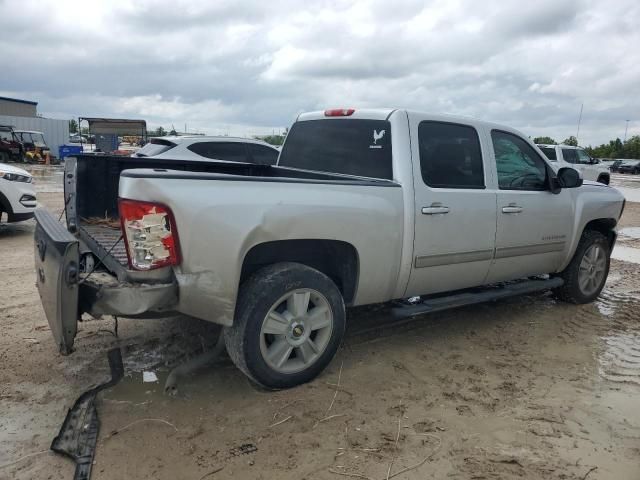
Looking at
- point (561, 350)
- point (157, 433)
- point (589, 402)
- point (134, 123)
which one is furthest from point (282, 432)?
point (134, 123)

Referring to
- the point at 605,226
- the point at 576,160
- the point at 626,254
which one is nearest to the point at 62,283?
the point at 605,226

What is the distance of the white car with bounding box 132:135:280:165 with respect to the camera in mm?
8945

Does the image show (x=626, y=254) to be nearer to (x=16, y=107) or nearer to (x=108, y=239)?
(x=108, y=239)

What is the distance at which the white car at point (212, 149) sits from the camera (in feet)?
29.3

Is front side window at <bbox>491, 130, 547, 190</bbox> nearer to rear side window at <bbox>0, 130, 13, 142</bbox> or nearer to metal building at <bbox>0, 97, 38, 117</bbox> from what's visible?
rear side window at <bbox>0, 130, 13, 142</bbox>

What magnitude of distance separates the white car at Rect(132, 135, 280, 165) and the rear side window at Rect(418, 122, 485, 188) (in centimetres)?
478

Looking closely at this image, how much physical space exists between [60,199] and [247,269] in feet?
40.0

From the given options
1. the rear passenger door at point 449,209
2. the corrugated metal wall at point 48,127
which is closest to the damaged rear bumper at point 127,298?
the rear passenger door at point 449,209

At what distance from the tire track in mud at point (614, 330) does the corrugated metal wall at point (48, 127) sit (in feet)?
129

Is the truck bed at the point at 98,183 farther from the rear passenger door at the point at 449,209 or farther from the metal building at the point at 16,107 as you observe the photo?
the metal building at the point at 16,107

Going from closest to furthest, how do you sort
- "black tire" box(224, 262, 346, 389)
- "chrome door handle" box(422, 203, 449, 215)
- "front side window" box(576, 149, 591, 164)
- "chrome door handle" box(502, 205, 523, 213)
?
"black tire" box(224, 262, 346, 389)
"chrome door handle" box(422, 203, 449, 215)
"chrome door handle" box(502, 205, 523, 213)
"front side window" box(576, 149, 591, 164)

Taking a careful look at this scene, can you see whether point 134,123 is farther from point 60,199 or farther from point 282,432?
point 282,432

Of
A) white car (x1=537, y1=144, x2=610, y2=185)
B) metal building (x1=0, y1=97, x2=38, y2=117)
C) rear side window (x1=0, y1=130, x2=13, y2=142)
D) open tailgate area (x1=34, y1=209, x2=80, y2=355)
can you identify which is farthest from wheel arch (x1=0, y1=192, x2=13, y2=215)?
metal building (x1=0, y1=97, x2=38, y2=117)

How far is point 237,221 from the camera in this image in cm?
310
